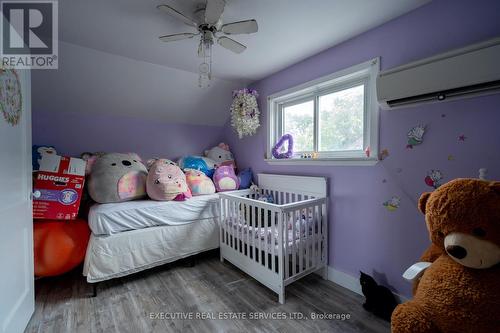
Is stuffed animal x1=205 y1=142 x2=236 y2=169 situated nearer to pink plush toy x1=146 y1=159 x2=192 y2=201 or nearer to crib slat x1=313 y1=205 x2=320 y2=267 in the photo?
pink plush toy x1=146 y1=159 x2=192 y2=201

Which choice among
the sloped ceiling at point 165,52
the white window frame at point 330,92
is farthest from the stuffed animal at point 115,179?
the white window frame at point 330,92

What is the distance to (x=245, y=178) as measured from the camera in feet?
9.59

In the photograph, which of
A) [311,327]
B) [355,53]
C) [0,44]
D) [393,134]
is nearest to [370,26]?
[355,53]

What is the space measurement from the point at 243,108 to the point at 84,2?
161 centimetres

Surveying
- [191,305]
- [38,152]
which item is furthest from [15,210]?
[191,305]

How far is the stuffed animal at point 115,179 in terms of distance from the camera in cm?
207

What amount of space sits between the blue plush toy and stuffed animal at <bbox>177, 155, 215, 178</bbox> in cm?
39

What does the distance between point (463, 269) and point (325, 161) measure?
4.11ft

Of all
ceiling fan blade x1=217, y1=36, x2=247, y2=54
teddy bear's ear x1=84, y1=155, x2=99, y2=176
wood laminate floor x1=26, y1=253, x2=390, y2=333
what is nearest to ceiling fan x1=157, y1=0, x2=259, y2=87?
ceiling fan blade x1=217, y1=36, x2=247, y2=54

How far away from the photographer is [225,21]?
5.33ft

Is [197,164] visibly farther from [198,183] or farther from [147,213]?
[147,213]

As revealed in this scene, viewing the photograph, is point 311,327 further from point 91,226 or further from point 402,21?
point 402,21

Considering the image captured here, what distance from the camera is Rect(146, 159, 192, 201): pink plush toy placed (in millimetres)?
2178

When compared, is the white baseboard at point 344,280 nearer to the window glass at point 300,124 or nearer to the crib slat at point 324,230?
the crib slat at point 324,230
